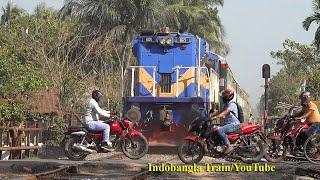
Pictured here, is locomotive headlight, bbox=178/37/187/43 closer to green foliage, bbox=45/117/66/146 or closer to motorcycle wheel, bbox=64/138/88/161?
green foliage, bbox=45/117/66/146

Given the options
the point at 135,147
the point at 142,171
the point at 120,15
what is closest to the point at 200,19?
the point at 120,15

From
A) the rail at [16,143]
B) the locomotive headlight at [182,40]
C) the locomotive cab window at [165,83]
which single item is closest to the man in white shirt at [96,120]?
the rail at [16,143]

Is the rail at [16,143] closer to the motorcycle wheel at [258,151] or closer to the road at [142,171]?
the road at [142,171]

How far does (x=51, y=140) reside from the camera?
19.7m

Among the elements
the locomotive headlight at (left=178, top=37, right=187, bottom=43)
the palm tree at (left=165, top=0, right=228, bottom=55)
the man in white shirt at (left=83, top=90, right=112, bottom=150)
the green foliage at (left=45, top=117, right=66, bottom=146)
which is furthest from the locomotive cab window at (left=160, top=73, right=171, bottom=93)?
the palm tree at (left=165, top=0, right=228, bottom=55)

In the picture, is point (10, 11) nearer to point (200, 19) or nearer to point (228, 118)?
point (200, 19)

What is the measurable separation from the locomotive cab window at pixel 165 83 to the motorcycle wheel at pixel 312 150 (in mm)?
6198

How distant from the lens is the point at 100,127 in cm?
1230

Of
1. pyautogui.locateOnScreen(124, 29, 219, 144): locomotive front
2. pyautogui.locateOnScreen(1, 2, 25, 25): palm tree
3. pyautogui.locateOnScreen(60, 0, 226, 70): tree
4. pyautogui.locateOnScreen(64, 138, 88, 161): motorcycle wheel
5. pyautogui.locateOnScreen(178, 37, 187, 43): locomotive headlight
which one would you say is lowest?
pyautogui.locateOnScreen(64, 138, 88, 161): motorcycle wheel

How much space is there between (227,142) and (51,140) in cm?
1014

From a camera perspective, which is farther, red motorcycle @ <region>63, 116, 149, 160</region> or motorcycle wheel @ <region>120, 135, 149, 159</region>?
motorcycle wheel @ <region>120, 135, 149, 159</region>

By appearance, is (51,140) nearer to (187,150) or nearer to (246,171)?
(187,150)

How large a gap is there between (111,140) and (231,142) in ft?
9.51

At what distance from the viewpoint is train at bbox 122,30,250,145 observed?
16.5 m
